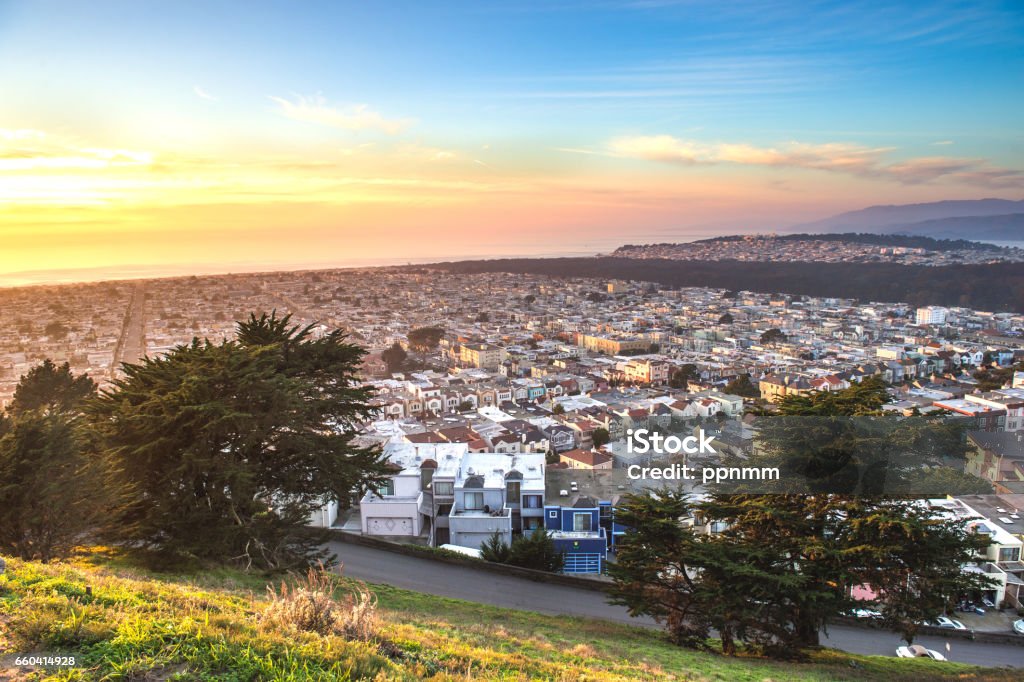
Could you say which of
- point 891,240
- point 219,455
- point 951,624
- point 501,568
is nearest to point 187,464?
point 219,455

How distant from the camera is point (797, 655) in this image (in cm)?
575

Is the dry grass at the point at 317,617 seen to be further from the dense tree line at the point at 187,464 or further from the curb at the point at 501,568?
the curb at the point at 501,568

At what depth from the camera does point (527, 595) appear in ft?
30.3

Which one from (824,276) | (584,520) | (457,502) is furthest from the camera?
(824,276)

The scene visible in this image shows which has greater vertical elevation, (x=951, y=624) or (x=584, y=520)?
(x=584, y=520)

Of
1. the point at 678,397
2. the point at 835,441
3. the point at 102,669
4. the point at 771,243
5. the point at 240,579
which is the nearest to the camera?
the point at 102,669

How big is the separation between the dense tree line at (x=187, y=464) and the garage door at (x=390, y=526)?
504 centimetres

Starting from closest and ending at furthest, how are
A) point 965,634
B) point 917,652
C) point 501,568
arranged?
point 917,652, point 965,634, point 501,568

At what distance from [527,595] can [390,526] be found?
3969 millimetres

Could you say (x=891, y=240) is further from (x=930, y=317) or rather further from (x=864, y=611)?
(x=864, y=611)

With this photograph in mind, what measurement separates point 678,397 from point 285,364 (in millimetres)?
20900

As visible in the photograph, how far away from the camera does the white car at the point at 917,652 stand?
309 inches

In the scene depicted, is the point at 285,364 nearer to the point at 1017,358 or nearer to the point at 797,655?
the point at 797,655

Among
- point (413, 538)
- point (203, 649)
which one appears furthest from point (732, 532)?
point (413, 538)
